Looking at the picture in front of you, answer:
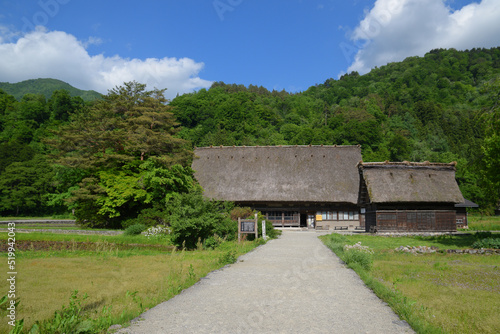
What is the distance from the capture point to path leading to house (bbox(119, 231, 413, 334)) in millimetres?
5379

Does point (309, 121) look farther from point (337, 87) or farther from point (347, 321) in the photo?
point (347, 321)

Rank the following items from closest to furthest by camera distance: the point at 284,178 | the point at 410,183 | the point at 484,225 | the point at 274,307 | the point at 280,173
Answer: the point at 274,307
the point at 410,183
the point at 484,225
the point at 284,178
the point at 280,173

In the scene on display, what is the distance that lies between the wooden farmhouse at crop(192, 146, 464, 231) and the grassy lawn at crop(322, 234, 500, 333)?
18.4 m

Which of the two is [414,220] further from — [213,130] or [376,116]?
[376,116]

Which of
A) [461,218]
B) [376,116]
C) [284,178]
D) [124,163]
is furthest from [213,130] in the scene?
[461,218]

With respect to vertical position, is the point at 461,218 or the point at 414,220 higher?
the point at 461,218

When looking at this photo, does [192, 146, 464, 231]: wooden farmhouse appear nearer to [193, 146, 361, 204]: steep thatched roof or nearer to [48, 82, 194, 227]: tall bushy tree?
[193, 146, 361, 204]: steep thatched roof

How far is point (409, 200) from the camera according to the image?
31719mm

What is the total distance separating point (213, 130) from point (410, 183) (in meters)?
50.8

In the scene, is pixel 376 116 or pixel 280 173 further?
pixel 376 116

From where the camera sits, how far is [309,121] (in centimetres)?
8731

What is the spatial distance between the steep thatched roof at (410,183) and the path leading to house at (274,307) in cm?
2359

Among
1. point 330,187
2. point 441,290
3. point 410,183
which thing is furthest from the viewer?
point 330,187

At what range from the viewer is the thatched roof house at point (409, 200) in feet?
105
